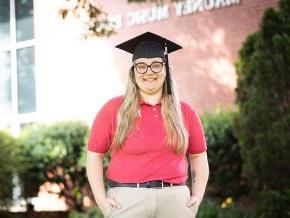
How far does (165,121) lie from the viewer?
338 cm

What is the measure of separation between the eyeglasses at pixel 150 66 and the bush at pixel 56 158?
268 inches

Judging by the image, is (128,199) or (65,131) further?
(65,131)

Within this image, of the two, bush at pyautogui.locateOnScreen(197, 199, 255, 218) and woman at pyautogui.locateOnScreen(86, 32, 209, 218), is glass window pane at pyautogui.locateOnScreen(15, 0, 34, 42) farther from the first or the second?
woman at pyautogui.locateOnScreen(86, 32, 209, 218)

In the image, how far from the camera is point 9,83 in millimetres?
13352

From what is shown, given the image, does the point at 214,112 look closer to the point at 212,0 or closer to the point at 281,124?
the point at 212,0

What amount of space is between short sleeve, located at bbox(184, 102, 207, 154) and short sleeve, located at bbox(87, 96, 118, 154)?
43cm

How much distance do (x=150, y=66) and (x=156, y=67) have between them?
34 mm

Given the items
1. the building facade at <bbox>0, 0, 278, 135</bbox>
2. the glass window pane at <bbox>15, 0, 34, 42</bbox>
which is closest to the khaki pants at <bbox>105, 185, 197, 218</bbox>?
the building facade at <bbox>0, 0, 278, 135</bbox>

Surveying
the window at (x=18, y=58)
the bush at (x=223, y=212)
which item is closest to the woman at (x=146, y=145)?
the bush at (x=223, y=212)

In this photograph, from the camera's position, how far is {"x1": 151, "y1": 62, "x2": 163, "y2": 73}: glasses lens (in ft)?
11.3

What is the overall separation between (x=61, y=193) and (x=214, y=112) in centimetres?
289

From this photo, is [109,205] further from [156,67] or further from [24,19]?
[24,19]

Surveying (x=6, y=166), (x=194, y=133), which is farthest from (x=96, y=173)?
(x=6, y=166)

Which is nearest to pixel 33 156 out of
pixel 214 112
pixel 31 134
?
pixel 31 134
